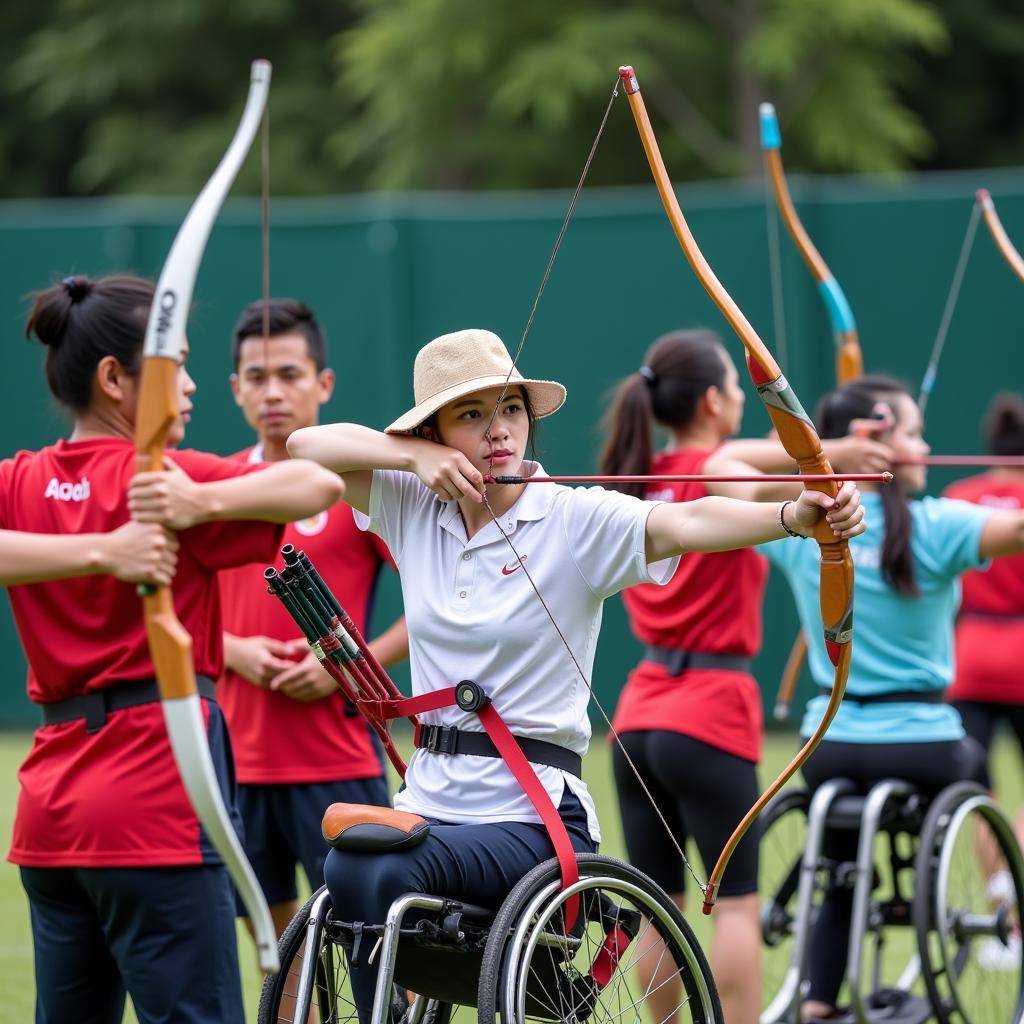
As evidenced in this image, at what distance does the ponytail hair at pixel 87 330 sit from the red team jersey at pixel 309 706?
105cm

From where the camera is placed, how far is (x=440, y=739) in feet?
9.57

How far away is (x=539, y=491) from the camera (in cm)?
305

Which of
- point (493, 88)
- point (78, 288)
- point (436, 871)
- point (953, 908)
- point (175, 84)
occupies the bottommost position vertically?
point (953, 908)

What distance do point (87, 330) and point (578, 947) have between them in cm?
121

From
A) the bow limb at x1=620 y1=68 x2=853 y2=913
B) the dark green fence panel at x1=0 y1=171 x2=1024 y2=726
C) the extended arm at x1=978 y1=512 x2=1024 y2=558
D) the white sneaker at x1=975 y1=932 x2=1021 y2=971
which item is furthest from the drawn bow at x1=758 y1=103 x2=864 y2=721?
the dark green fence panel at x1=0 y1=171 x2=1024 y2=726

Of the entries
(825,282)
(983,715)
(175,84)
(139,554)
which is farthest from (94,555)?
(175,84)

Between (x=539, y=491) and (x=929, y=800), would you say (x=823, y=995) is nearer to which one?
(x=929, y=800)

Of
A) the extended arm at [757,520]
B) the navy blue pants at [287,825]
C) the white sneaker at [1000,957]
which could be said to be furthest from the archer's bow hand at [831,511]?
the white sneaker at [1000,957]

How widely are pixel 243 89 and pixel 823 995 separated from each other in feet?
42.2

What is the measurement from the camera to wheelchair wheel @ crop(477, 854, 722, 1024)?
2.59 meters

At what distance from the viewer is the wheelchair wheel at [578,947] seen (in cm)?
259

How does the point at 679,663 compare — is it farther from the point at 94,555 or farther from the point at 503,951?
the point at 94,555

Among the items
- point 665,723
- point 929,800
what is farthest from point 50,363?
point 929,800

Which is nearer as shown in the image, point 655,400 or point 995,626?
point 655,400
